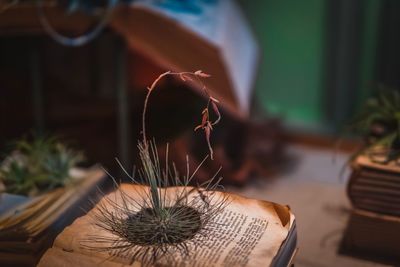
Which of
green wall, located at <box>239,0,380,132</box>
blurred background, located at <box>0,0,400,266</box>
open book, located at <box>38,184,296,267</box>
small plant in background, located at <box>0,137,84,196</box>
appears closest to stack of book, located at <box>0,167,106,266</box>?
small plant in background, located at <box>0,137,84,196</box>

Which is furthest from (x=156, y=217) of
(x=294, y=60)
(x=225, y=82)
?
(x=294, y=60)

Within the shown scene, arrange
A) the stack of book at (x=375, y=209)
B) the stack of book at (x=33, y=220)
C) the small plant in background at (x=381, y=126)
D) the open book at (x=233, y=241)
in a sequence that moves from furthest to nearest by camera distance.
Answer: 1. the small plant in background at (x=381, y=126)
2. the stack of book at (x=375, y=209)
3. the stack of book at (x=33, y=220)
4. the open book at (x=233, y=241)

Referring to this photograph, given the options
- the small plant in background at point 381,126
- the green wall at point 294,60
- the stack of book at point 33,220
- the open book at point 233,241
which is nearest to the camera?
the open book at point 233,241

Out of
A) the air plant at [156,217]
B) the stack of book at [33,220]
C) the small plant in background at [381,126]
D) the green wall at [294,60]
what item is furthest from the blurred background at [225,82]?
the stack of book at [33,220]

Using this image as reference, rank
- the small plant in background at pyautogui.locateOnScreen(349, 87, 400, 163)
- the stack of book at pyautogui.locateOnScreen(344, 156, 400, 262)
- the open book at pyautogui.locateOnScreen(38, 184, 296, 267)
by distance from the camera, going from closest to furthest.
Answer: the open book at pyautogui.locateOnScreen(38, 184, 296, 267) → the stack of book at pyautogui.locateOnScreen(344, 156, 400, 262) → the small plant in background at pyautogui.locateOnScreen(349, 87, 400, 163)

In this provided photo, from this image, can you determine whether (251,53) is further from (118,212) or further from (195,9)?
(118,212)

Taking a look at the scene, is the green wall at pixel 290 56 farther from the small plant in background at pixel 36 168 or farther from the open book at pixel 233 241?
the open book at pixel 233 241

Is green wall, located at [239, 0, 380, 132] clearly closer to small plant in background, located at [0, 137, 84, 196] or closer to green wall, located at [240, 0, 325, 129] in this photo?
green wall, located at [240, 0, 325, 129]
